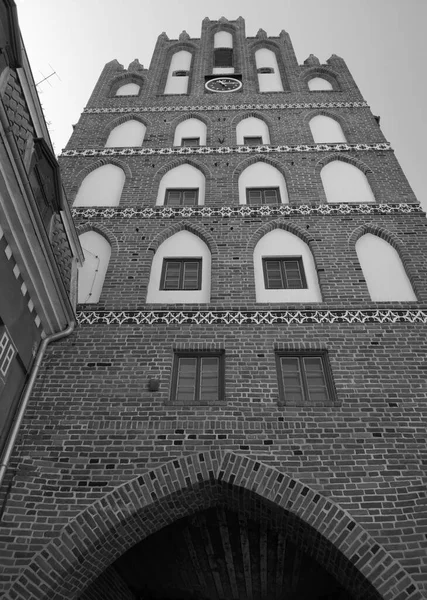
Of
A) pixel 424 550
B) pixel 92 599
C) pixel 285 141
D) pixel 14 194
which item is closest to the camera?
pixel 424 550

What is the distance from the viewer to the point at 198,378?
7.03 m

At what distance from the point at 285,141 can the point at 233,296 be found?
5.04m

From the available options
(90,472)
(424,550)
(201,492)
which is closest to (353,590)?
(424,550)

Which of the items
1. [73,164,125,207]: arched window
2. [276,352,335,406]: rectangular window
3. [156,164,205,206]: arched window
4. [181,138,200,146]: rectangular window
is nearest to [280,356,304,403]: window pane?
[276,352,335,406]: rectangular window

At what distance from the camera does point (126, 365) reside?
7078mm

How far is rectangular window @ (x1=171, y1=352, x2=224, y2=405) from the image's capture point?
22.3ft

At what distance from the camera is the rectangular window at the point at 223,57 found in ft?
50.2

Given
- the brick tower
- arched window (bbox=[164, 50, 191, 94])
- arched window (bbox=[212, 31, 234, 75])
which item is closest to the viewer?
the brick tower

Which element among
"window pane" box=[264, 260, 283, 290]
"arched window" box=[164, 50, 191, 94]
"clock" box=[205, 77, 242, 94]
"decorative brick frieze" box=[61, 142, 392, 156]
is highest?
"arched window" box=[164, 50, 191, 94]

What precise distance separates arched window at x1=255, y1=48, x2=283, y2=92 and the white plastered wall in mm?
883

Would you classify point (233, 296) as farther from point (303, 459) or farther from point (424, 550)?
point (424, 550)

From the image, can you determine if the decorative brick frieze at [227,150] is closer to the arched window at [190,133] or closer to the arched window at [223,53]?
the arched window at [190,133]

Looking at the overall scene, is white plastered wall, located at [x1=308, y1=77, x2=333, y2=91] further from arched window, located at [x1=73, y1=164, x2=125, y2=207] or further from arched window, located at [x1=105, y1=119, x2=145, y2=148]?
arched window, located at [x1=73, y1=164, x2=125, y2=207]

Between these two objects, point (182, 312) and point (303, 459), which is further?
point (182, 312)
